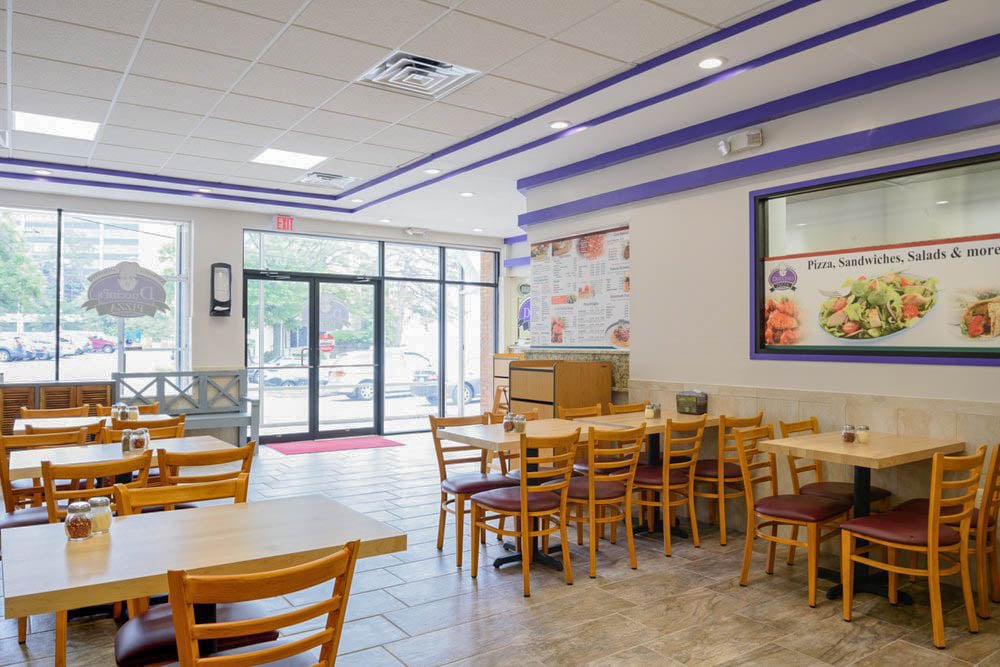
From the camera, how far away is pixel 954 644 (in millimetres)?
3367

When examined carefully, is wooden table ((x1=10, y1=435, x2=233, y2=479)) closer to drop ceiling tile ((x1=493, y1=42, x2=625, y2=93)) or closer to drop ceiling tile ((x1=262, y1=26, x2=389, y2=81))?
drop ceiling tile ((x1=262, y1=26, x2=389, y2=81))

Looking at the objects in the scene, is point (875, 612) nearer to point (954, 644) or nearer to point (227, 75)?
point (954, 644)

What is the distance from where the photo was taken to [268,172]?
Result: 7.78 metres

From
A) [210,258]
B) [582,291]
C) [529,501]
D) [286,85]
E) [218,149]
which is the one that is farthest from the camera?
[210,258]

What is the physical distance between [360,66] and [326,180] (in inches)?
141

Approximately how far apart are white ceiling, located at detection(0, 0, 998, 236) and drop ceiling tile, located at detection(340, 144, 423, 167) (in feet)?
0.07

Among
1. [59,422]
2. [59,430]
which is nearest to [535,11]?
[59,430]

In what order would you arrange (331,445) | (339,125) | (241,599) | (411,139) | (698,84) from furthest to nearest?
(331,445) < (411,139) < (339,125) < (698,84) < (241,599)

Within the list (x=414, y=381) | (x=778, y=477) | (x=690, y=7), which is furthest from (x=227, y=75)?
(x=414, y=381)

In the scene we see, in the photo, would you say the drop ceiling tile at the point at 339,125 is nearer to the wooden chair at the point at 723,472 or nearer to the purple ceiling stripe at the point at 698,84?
the purple ceiling stripe at the point at 698,84

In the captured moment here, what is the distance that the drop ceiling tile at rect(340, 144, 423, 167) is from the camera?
6.79 metres

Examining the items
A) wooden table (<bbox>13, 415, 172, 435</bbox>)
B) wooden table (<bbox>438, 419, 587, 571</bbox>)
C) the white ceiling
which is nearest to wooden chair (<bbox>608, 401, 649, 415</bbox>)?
wooden table (<bbox>438, 419, 587, 571</bbox>)

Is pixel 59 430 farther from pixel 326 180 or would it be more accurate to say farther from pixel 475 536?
pixel 326 180

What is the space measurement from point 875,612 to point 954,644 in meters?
0.44
